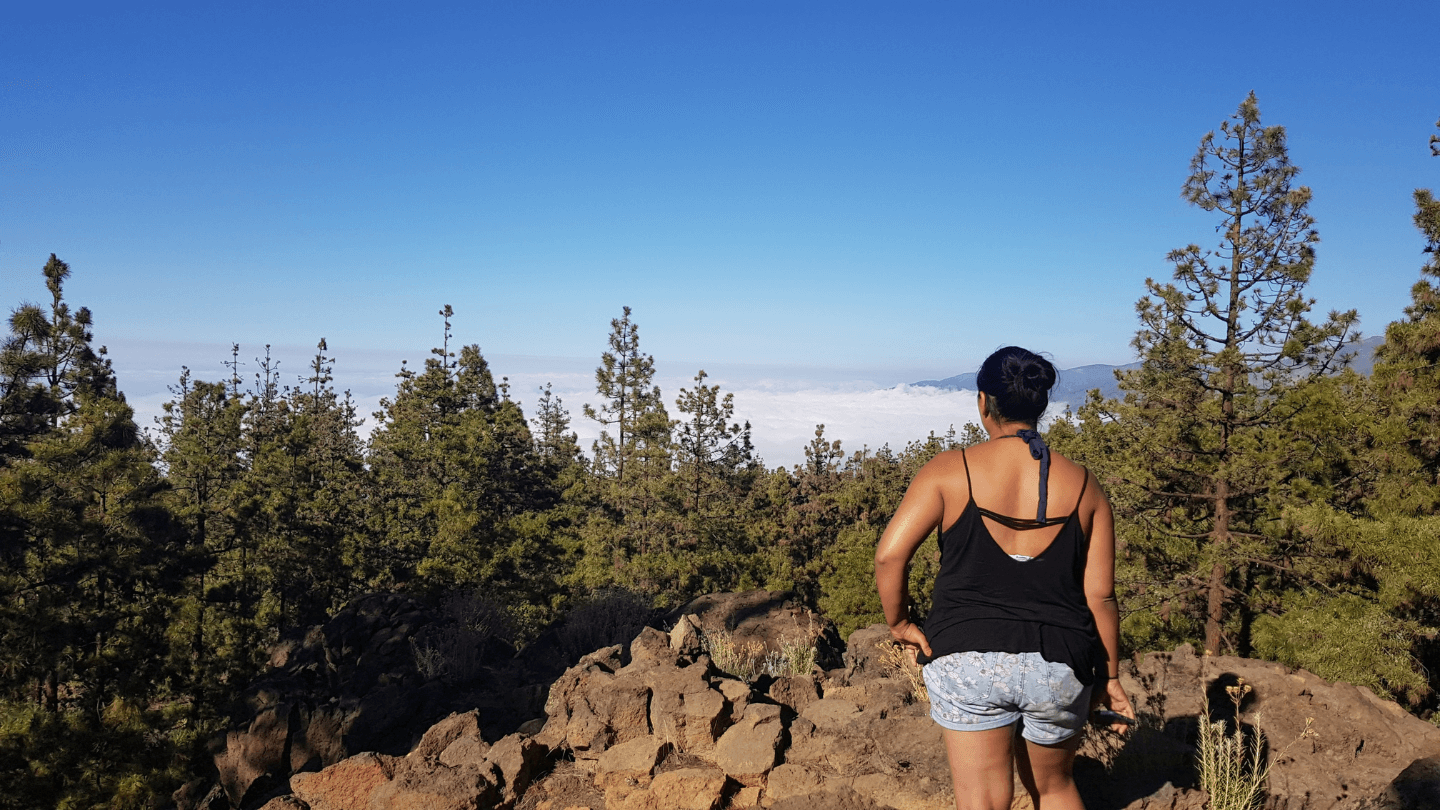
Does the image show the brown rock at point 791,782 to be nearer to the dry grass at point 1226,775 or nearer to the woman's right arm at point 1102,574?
the dry grass at point 1226,775

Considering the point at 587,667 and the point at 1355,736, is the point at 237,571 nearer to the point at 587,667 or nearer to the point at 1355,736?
the point at 587,667

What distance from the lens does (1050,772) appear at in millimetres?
2799

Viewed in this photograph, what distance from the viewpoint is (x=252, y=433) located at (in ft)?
116

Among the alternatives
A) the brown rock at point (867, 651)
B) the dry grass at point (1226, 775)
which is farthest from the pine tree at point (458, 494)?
the dry grass at point (1226, 775)

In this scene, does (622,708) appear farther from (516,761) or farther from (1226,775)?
(1226,775)

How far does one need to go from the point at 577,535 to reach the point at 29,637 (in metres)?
20.2

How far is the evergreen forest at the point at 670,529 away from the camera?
12203mm

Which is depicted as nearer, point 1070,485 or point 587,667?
point 1070,485

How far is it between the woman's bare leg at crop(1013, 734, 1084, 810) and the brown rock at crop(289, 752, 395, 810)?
4222 millimetres

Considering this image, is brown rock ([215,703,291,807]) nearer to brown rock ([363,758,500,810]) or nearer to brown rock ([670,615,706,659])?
brown rock ([670,615,706,659])

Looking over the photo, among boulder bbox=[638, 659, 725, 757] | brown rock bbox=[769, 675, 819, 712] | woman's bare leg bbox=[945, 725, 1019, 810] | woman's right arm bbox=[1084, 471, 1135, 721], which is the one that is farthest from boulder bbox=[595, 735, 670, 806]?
woman's right arm bbox=[1084, 471, 1135, 721]

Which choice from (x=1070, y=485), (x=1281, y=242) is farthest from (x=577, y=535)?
(x=1070, y=485)

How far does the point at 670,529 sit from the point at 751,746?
994 inches

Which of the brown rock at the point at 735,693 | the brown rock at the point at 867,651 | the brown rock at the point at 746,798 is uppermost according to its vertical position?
the brown rock at the point at 735,693
